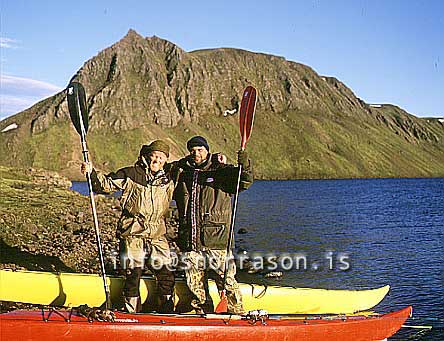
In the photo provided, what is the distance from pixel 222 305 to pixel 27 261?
932cm

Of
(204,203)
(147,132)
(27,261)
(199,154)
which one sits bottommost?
(27,261)

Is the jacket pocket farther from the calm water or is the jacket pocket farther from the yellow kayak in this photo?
the calm water

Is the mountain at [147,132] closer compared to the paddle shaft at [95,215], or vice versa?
the paddle shaft at [95,215]

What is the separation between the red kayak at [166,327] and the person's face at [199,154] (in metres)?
2.38

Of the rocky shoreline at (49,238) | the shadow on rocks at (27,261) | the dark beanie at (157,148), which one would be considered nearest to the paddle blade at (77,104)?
the dark beanie at (157,148)

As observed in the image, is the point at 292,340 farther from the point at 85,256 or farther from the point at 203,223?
the point at 85,256

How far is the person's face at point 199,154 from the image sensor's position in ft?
28.4

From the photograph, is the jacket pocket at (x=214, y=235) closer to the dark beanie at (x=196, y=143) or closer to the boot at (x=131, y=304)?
the dark beanie at (x=196, y=143)

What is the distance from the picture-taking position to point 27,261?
16.2 m

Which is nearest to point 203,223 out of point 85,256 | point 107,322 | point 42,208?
point 107,322

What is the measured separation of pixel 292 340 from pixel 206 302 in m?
1.51

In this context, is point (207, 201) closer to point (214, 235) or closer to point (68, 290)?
point (214, 235)

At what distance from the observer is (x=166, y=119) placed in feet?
582

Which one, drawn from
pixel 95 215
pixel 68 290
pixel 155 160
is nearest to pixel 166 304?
pixel 68 290
